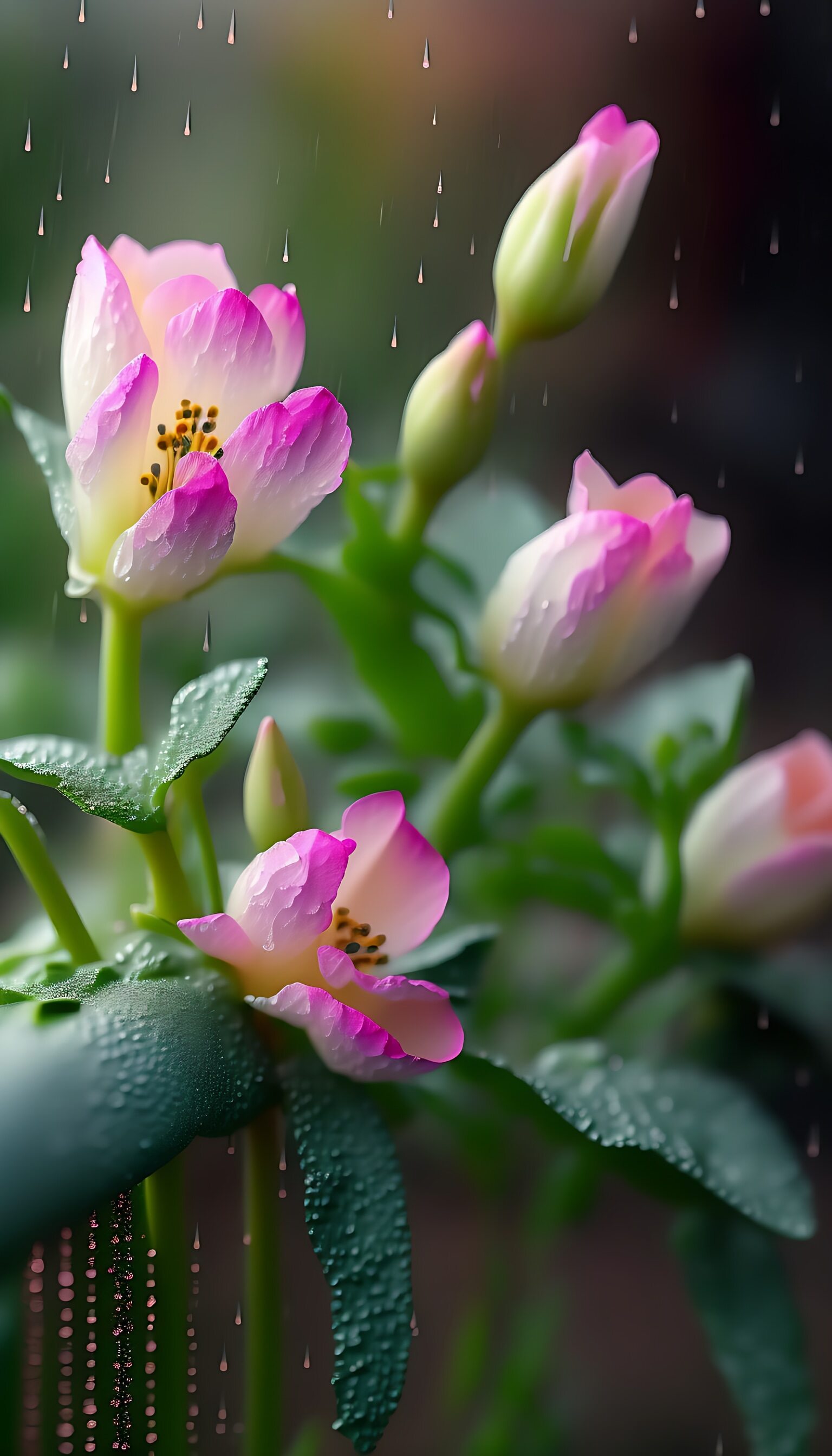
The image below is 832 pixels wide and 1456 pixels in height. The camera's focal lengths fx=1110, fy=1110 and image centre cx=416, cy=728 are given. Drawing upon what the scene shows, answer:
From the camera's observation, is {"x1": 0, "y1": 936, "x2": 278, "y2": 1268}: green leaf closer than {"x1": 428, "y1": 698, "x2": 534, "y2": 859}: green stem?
Yes

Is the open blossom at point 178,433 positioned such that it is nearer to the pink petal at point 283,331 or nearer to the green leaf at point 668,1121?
the pink petal at point 283,331

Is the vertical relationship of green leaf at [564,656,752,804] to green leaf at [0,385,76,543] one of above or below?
below

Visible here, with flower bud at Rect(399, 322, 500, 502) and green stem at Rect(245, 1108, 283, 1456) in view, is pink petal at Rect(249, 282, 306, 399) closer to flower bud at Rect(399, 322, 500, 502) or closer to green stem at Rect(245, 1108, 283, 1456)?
flower bud at Rect(399, 322, 500, 502)

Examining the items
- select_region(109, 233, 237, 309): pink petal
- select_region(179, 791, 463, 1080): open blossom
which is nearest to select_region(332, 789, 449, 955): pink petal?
select_region(179, 791, 463, 1080): open blossom

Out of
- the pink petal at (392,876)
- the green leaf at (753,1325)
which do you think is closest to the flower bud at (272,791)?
the pink petal at (392,876)

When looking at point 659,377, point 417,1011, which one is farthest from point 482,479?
point 417,1011

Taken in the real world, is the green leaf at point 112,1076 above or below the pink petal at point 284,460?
below

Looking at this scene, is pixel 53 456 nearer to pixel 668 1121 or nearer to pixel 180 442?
pixel 180 442

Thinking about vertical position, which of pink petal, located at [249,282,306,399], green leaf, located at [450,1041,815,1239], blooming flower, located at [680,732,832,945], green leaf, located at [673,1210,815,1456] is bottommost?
green leaf, located at [673,1210,815,1456]

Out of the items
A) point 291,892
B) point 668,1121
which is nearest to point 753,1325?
point 668,1121
